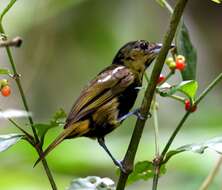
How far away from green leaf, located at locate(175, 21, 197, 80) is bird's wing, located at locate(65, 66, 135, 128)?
1.60ft

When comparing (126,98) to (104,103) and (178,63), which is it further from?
(178,63)

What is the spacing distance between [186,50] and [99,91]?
0.55 m

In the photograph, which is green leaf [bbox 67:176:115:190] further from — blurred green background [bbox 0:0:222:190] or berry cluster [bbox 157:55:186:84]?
blurred green background [bbox 0:0:222:190]

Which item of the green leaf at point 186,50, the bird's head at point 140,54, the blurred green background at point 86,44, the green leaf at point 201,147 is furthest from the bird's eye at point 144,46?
the blurred green background at point 86,44

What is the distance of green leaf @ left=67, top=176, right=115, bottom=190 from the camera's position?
6.29ft

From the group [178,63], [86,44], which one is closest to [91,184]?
[178,63]

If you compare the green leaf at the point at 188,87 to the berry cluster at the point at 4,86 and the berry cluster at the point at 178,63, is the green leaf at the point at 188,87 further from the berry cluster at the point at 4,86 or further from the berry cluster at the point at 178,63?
the berry cluster at the point at 4,86

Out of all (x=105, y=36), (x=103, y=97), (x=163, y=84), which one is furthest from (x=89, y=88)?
(x=105, y=36)

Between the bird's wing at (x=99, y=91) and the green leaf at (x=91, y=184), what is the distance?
391 millimetres

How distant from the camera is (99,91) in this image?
8.46ft

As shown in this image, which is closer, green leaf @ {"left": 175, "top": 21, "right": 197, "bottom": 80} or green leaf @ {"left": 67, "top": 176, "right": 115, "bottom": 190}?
green leaf @ {"left": 67, "top": 176, "right": 115, "bottom": 190}

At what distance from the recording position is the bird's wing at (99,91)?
2482mm

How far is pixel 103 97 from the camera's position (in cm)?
258

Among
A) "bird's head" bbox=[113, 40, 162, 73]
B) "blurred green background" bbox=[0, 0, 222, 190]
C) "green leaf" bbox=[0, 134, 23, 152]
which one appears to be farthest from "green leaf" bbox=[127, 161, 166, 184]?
"blurred green background" bbox=[0, 0, 222, 190]
